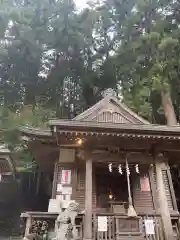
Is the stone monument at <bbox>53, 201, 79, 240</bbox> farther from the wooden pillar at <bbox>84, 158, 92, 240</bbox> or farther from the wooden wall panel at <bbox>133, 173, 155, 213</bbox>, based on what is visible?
the wooden wall panel at <bbox>133, 173, 155, 213</bbox>

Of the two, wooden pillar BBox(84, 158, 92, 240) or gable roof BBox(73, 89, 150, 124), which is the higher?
gable roof BBox(73, 89, 150, 124)

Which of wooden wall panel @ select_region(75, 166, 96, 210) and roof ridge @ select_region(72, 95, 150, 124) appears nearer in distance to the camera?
wooden wall panel @ select_region(75, 166, 96, 210)

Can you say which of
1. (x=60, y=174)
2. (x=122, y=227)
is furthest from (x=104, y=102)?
(x=122, y=227)

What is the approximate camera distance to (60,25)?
2228cm

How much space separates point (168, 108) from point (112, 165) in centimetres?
775

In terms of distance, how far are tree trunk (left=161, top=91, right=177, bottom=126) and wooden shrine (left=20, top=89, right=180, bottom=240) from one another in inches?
173

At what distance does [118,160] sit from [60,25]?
14.9 m

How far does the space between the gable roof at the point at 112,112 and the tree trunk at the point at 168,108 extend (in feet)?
9.85

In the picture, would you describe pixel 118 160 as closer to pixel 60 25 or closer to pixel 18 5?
pixel 60 25


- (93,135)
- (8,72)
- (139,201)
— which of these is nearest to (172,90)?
(139,201)

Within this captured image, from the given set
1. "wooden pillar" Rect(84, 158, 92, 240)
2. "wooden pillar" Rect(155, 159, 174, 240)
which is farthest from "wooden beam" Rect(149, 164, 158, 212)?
"wooden pillar" Rect(84, 158, 92, 240)

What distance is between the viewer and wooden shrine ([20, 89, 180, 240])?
9648 millimetres

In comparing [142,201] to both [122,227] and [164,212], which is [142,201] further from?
[122,227]

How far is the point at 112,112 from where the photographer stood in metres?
15.3
